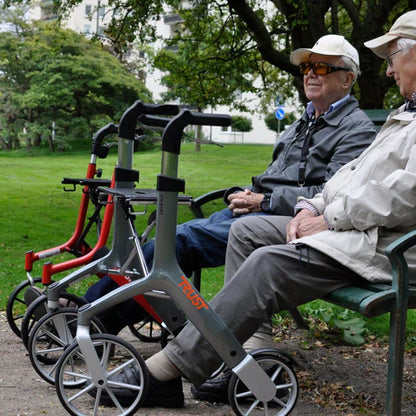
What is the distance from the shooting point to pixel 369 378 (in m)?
3.87

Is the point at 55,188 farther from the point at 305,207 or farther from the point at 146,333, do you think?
the point at 305,207

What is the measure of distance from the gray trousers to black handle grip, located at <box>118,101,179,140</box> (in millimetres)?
863

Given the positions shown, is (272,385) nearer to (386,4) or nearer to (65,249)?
(65,249)

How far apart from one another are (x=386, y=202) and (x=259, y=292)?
620 mm

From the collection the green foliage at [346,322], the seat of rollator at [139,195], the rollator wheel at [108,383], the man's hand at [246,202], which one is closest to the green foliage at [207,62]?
the green foliage at [346,322]

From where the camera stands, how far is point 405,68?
131 inches

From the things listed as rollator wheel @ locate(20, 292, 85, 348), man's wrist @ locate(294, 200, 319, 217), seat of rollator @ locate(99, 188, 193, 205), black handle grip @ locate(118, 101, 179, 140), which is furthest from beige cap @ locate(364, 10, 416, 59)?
rollator wheel @ locate(20, 292, 85, 348)

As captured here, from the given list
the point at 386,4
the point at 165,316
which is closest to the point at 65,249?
the point at 165,316

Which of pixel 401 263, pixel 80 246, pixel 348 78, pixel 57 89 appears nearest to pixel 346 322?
pixel 348 78

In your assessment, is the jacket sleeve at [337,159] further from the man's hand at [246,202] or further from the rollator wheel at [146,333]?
the rollator wheel at [146,333]

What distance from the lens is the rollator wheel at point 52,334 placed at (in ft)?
11.6

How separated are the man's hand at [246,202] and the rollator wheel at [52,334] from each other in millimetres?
1006

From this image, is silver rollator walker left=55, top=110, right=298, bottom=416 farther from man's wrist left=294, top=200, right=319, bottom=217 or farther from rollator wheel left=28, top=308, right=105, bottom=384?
man's wrist left=294, top=200, right=319, bottom=217

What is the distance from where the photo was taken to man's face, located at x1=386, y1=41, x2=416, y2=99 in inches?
131
